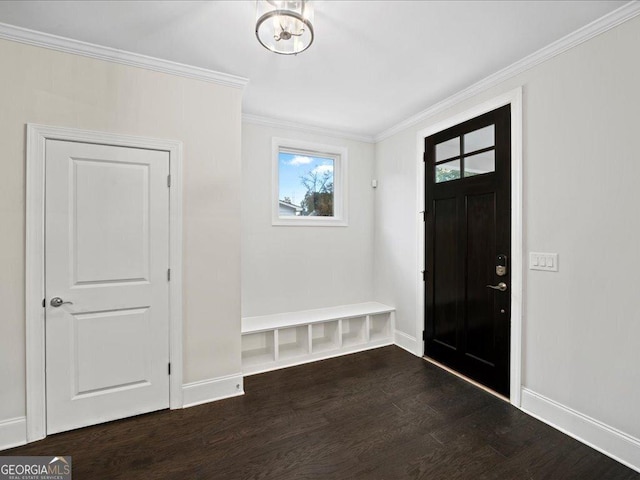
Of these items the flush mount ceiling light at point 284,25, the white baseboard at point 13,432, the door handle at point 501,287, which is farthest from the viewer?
the door handle at point 501,287

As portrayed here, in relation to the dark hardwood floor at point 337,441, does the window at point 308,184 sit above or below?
above

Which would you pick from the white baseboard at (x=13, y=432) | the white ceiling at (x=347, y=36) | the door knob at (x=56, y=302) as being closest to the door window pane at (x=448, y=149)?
the white ceiling at (x=347, y=36)

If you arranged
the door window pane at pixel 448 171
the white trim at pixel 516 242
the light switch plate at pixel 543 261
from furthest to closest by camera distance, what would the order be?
the door window pane at pixel 448 171
the white trim at pixel 516 242
the light switch plate at pixel 543 261

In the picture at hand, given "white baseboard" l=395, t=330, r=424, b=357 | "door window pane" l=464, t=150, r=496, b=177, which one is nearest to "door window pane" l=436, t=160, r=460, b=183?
"door window pane" l=464, t=150, r=496, b=177

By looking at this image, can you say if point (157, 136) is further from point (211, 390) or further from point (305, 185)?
point (211, 390)

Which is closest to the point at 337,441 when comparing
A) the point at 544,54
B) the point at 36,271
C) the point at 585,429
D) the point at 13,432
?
the point at 585,429

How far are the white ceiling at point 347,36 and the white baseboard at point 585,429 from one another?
2508 millimetres

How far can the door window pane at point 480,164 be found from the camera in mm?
2602

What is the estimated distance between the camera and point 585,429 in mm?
1985

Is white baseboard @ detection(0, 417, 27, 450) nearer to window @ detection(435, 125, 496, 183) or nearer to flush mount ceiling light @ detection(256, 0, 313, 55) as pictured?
flush mount ceiling light @ detection(256, 0, 313, 55)

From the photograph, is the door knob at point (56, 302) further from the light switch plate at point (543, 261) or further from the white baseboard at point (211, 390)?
the light switch plate at point (543, 261)

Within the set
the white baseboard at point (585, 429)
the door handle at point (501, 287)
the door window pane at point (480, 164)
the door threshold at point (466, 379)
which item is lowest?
the door threshold at point (466, 379)

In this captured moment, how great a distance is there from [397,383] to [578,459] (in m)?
1.28

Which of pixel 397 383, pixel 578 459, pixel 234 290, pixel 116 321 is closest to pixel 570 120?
pixel 578 459
